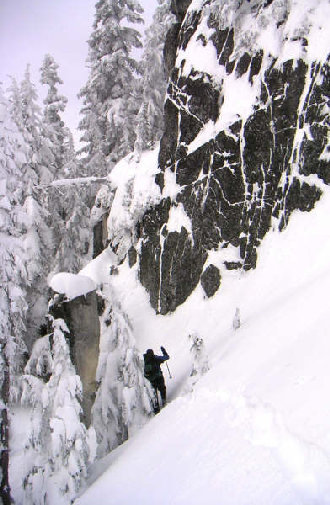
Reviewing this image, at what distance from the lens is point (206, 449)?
631 cm

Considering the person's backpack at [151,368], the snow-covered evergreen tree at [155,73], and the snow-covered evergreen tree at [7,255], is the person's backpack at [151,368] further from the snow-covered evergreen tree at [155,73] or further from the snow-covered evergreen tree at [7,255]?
the snow-covered evergreen tree at [155,73]

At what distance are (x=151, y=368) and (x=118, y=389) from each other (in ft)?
4.96

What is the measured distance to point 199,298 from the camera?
14.9 m

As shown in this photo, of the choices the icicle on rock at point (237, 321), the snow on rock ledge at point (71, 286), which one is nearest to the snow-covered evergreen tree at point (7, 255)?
the snow on rock ledge at point (71, 286)

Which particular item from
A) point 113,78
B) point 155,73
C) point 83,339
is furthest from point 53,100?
point 83,339

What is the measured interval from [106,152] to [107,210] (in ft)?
28.8

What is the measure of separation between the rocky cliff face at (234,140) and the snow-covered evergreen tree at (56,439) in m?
6.64

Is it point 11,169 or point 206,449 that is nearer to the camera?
point 206,449

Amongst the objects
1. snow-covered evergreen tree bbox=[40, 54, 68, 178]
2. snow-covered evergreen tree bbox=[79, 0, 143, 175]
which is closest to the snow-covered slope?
snow-covered evergreen tree bbox=[79, 0, 143, 175]

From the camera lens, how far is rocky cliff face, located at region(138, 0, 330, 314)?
1261 cm

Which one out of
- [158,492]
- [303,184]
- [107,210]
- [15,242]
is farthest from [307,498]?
[107,210]

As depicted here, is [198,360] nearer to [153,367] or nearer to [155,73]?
[153,367]

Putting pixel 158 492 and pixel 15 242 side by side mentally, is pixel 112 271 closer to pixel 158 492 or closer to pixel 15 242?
pixel 15 242

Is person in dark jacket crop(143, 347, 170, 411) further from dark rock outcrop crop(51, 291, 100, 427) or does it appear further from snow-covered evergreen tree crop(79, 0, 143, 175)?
snow-covered evergreen tree crop(79, 0, 143, 175)
